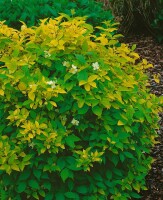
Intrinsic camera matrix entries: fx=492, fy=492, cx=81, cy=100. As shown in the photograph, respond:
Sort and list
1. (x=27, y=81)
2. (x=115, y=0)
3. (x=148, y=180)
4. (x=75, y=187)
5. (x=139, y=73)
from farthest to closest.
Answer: (x=115, y=0) < (x=148, y=180) < (x=139, y=73) < (x=75, y=187) < (x=27, y=81)

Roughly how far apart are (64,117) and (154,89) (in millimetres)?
2861

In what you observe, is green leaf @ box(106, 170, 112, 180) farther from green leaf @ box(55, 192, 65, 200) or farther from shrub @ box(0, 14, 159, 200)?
green leaf @ box(55, 192, 65, 200)

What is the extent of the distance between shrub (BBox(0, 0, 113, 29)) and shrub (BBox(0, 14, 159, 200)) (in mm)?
1431

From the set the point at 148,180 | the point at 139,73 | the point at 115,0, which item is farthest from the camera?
the point at 115,0

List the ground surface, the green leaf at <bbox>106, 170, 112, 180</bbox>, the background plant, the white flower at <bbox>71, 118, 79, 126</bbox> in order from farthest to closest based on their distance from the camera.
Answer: the background plant < the ground surface < the green leaf at <bbox>106, 170, 112, 180</bbox> < the white flower at <bbox>71, 118, 79, 126</bbox>

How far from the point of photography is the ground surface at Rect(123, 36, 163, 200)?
3953 millimetres

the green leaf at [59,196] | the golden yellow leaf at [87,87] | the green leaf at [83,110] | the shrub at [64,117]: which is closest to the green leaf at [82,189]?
the shrub at [64,117]

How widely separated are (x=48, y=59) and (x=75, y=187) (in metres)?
0.83

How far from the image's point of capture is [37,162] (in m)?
2.98

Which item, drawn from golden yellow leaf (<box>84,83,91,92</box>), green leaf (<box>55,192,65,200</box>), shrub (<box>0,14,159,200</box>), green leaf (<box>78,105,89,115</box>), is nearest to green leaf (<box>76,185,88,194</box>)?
shrub (<box>0,14,159,200</box>)

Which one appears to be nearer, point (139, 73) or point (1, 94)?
point (1, 94)

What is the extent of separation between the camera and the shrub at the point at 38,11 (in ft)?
15.4

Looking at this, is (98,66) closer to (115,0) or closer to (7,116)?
(7,116)

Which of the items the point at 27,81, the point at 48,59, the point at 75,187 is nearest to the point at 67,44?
the point at 48,59
